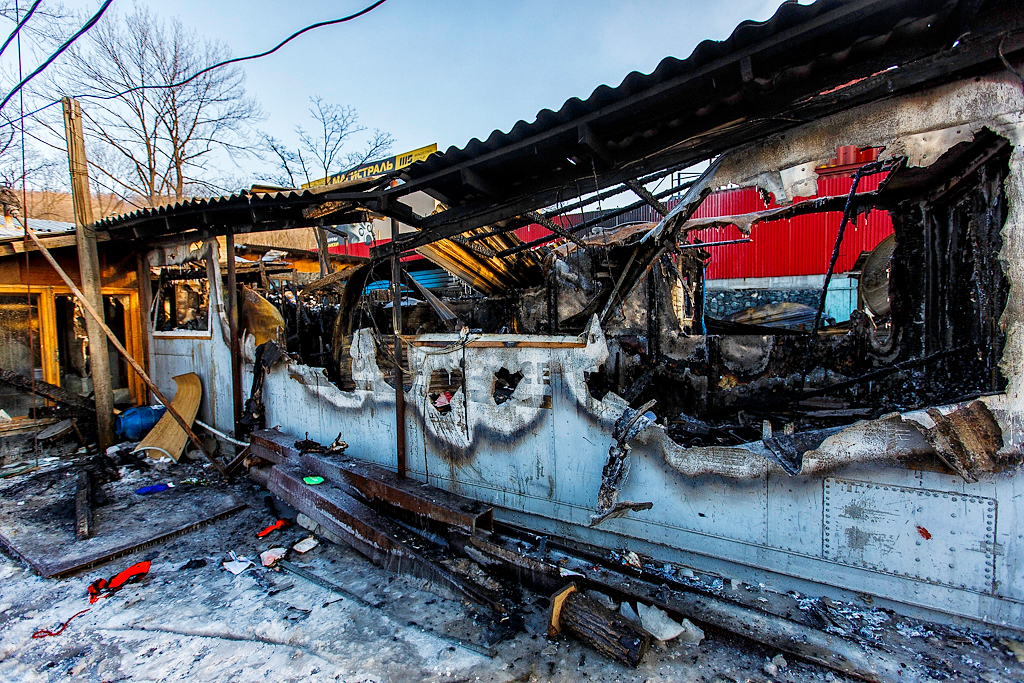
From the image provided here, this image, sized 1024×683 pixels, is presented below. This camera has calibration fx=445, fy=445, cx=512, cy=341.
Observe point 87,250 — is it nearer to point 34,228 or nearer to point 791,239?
point 34,228

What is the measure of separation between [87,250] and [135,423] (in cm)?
311

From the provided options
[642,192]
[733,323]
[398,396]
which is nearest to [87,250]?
[398,396]

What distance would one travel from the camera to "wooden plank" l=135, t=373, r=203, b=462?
7.37 metres

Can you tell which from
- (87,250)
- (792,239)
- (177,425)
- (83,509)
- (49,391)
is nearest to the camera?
(83,509)

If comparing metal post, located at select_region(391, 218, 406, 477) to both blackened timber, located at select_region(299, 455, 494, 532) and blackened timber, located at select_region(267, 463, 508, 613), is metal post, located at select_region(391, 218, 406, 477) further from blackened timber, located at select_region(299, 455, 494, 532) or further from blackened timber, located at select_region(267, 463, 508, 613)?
blackened timber, located at select_region(267, 463, 508, 613)

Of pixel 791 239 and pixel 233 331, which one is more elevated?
pixel 791 239

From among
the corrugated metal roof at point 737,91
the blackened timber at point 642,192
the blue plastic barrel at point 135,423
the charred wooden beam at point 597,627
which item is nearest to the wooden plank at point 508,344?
the corrugated metal roof at point 737,91

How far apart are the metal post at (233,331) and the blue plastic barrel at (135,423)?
2013mm

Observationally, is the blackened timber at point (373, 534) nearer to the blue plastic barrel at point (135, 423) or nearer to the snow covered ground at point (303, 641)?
the snow covered ground at point (303, 641)

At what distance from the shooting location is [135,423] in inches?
319

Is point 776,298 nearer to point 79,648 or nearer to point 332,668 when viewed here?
point 332,668

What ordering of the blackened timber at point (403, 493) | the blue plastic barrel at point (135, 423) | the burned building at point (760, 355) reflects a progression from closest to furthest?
the burned building at point (760, 355)
the blackened timber at point (403, 493)
the blue plastic barrel at point (135, 423)

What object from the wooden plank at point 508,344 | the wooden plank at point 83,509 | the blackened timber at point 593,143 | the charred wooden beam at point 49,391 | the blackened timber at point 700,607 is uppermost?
the blackened timber at point 593,143

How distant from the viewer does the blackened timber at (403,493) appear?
409 centimetres
